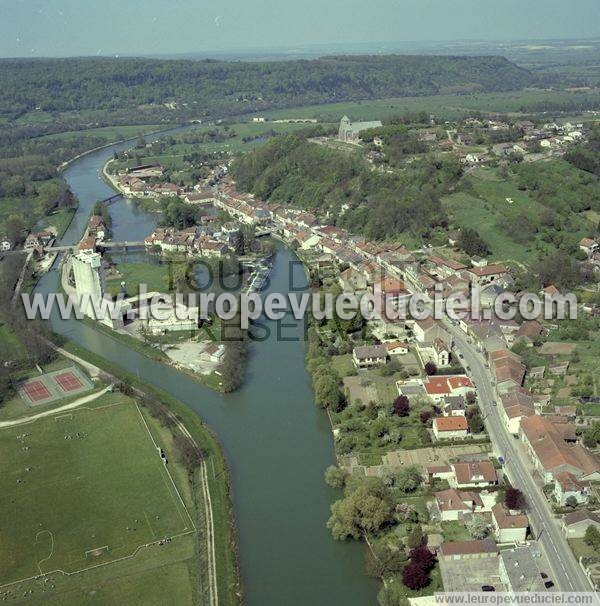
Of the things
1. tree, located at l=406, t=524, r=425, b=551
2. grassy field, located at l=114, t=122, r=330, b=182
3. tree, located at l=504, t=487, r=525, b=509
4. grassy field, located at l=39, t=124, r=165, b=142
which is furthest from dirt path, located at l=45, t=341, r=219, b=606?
grassy field, located at l=39, t=124, r=165, b=142

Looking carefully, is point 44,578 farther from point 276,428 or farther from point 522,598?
point 522,598

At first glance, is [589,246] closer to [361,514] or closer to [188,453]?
[361,514]

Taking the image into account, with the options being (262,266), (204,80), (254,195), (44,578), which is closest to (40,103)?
(204,80)

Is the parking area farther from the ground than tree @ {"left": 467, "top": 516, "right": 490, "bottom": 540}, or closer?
closer

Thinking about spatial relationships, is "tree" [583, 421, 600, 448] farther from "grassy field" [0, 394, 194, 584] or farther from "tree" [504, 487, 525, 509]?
"grassy field" [0, 394, 194, 584]

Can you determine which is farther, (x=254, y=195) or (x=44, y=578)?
(x=254, y=195)

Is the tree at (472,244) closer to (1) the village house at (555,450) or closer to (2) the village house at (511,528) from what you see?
(1) the village house at (555,450)
